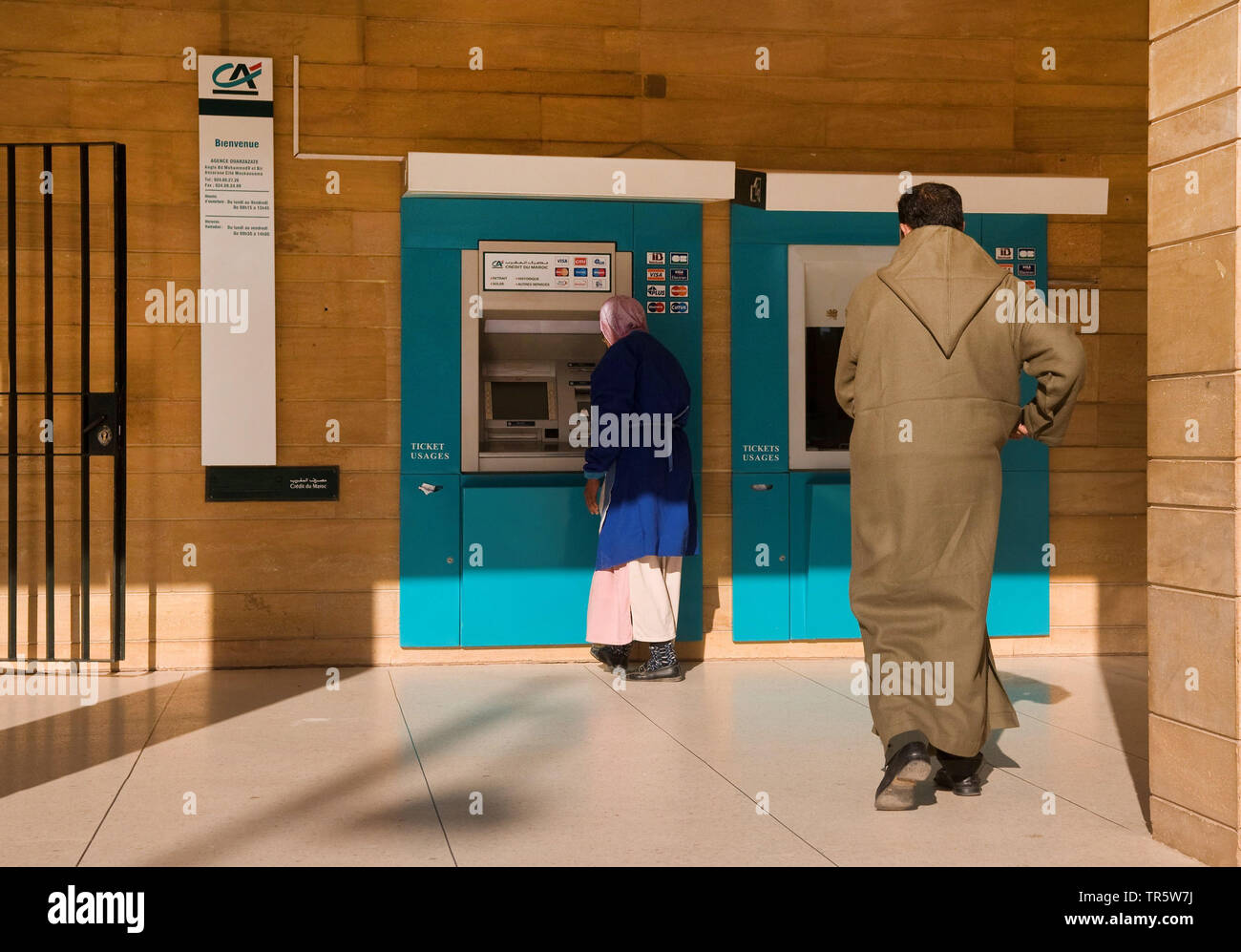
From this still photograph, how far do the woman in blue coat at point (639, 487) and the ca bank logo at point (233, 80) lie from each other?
75.3 inches

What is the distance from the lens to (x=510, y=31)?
6051 millimetres

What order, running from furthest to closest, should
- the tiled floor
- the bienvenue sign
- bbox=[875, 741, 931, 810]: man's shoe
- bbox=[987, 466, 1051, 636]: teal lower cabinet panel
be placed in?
1. bbox=[987, 466, 1051, 636]: teal lower cabinet panel
2. the bienvenue sign
3. bbox=[875, 741, 931, 810]: man's shoe
4. the tiled floor

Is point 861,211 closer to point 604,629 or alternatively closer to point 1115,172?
point 1115,172

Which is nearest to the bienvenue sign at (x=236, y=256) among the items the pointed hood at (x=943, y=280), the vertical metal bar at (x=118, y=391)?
the vertical metal bar at (x=118, y=391)

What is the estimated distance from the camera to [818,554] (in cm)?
618

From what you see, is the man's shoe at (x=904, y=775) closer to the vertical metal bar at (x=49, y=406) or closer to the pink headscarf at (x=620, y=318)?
the pink headscarf at (x=620, y=318)

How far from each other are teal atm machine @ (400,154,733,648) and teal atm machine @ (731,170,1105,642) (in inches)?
13.9

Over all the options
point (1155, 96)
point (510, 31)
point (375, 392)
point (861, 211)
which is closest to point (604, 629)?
point (375, 392)

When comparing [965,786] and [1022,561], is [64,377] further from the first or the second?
[1022,561]

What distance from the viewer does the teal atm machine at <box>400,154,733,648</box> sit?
5.95m

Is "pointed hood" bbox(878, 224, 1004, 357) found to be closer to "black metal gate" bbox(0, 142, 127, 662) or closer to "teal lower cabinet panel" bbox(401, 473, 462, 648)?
"teal lower cabinet panel" bbox(401, 473, 462, 648)

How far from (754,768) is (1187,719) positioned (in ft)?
4.54

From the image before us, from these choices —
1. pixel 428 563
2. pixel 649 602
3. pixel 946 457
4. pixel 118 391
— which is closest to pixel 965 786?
pixel 946 457

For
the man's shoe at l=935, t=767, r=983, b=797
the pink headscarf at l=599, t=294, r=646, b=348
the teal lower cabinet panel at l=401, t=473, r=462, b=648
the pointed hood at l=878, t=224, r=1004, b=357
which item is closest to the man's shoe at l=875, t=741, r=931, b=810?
the man's shoe at l=935, t=767, r=983, b=797
